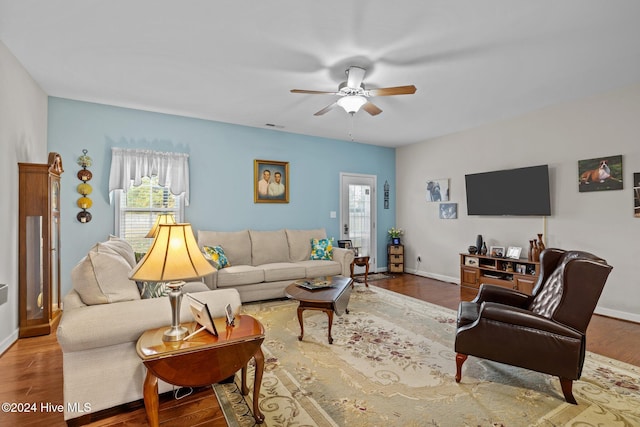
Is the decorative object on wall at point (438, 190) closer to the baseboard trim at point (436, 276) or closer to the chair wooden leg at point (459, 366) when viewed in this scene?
the baseboard trim at point (436, 276)

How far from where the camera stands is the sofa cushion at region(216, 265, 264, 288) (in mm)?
4152

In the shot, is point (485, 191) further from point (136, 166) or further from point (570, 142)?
point (136, 166)

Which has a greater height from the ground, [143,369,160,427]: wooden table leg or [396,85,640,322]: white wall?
[396,85,640,322]: white wall

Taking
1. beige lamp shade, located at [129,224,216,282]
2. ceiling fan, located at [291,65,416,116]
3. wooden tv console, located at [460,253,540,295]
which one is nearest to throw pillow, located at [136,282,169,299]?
beige lamp shade, located at [129,224,216,282]

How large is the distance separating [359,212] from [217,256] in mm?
3185

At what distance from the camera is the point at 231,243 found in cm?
481

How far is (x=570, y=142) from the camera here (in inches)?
167

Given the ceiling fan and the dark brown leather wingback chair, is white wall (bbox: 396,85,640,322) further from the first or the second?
the ceiling fan

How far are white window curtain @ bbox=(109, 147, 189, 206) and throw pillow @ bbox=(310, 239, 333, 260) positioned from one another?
2.13 m

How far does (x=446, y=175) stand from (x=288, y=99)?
342 cm

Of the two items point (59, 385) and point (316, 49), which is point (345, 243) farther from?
point (59, 385)

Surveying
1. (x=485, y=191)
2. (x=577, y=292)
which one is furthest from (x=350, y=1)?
(x=485, y=191)

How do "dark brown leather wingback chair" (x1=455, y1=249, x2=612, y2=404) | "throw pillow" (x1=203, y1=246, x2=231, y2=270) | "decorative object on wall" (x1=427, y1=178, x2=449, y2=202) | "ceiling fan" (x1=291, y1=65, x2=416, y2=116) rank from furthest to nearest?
1. "decorative object on wall" (x1=427, y1=178, x2=449, y2=202)
2. "throw pillow" (x1=203, y1=246, x2=231, y2=270)
3. "ceiling fan" (x1=291, y1=65, x2=416, y2=116)
4. "dark brown leather wingback chair" (x1=455, y1=249, x2=612, y2=404)

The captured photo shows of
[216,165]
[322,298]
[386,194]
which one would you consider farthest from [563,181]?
[216,165]
